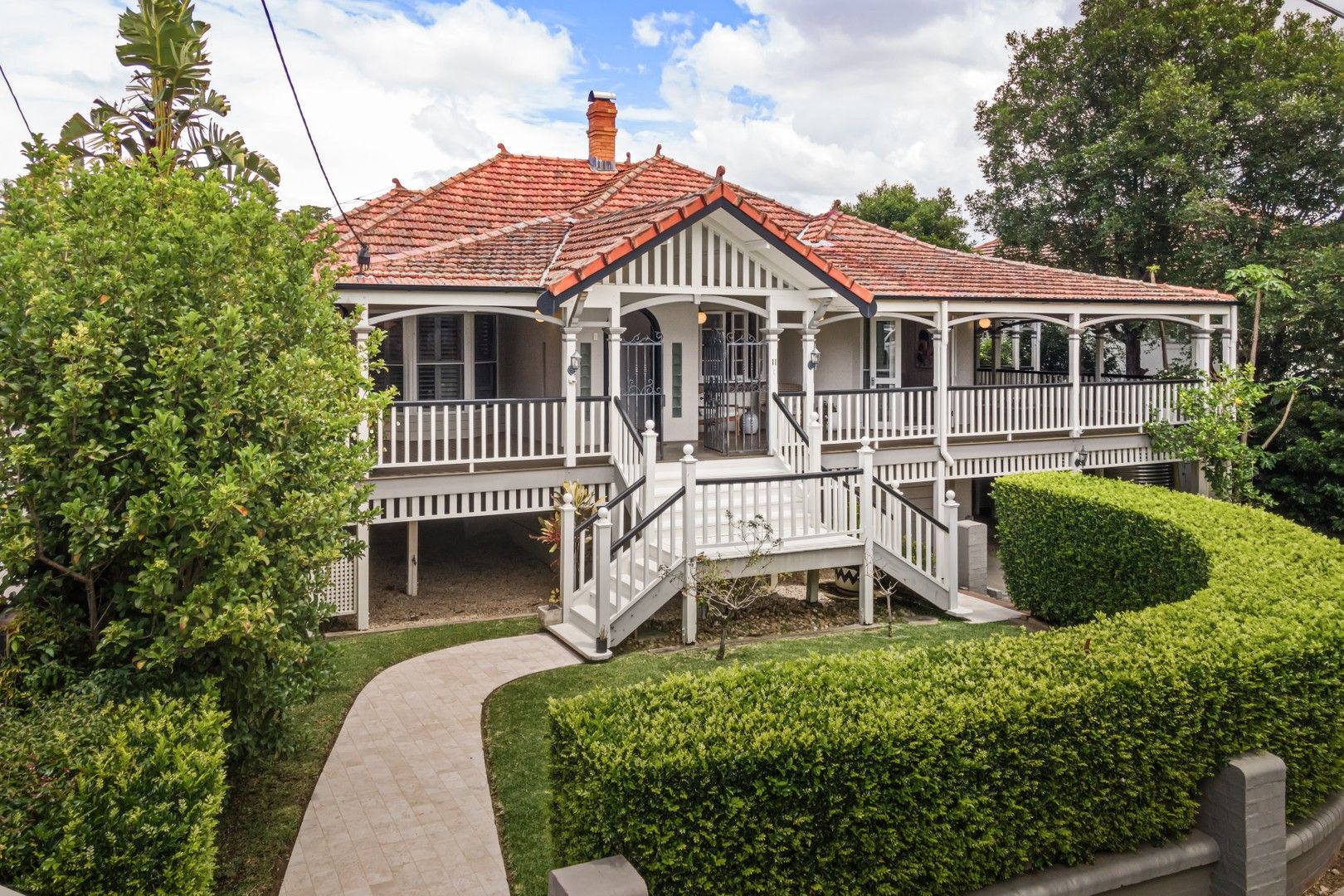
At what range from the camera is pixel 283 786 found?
8.45 metres

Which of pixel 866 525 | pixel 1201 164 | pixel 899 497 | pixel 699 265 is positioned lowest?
pixel 866 525

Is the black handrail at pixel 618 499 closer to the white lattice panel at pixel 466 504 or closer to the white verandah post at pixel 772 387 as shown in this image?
the white lattice panel at pixel 466 504

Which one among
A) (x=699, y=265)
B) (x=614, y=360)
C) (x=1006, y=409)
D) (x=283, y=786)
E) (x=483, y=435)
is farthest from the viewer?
(x=1006, y=409)

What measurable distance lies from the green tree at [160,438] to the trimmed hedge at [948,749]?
7.37 ft

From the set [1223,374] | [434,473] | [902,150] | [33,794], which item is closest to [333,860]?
[33,794]

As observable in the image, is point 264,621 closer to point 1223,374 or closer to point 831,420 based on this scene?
point 831,420

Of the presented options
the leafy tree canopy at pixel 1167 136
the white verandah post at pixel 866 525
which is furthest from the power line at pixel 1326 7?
the leafy tree canopy at pixel 1167 136

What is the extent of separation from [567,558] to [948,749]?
23.8ft

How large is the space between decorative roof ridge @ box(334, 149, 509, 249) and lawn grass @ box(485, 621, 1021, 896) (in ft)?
26.3

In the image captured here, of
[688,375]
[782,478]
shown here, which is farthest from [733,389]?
[782,478]

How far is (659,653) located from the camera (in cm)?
1204

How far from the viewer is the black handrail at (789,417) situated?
14680mm

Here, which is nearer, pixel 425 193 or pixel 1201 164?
pixel 425 193

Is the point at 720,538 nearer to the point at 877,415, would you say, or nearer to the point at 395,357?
the point at 877,415
